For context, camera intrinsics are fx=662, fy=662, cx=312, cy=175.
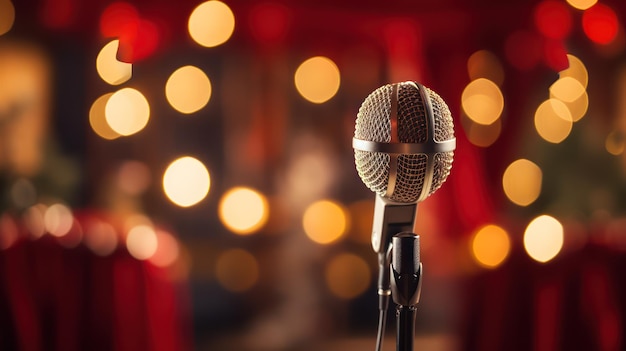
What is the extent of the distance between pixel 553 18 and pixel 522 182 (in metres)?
0.61

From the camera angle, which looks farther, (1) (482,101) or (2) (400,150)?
(1) (482,101)

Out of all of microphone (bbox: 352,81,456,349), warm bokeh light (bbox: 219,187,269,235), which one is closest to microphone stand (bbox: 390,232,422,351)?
microphone (bbox: 352,81,456,349)

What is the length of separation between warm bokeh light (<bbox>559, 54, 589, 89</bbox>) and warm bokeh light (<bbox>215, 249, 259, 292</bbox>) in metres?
1.48

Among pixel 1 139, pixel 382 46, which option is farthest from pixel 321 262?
pixel 1 139

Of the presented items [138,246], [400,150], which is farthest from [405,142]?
[138,246]

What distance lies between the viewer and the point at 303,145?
2.93 metres

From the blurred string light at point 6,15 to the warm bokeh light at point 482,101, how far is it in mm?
1772

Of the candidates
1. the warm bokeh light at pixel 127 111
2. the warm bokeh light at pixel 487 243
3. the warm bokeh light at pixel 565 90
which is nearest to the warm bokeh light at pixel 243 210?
the warm bokeh light at pixel 127 111

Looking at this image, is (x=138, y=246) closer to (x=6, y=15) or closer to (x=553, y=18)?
(x=6, y=15)

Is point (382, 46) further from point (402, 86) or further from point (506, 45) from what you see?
point (402, 86)

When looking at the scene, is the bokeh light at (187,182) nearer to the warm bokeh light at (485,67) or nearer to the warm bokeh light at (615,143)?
the warm bokeh light at (485,67)

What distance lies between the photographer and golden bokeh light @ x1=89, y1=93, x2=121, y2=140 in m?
2.65

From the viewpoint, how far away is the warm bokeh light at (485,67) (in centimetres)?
258

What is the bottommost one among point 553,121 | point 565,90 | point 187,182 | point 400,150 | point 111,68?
point 187,182
